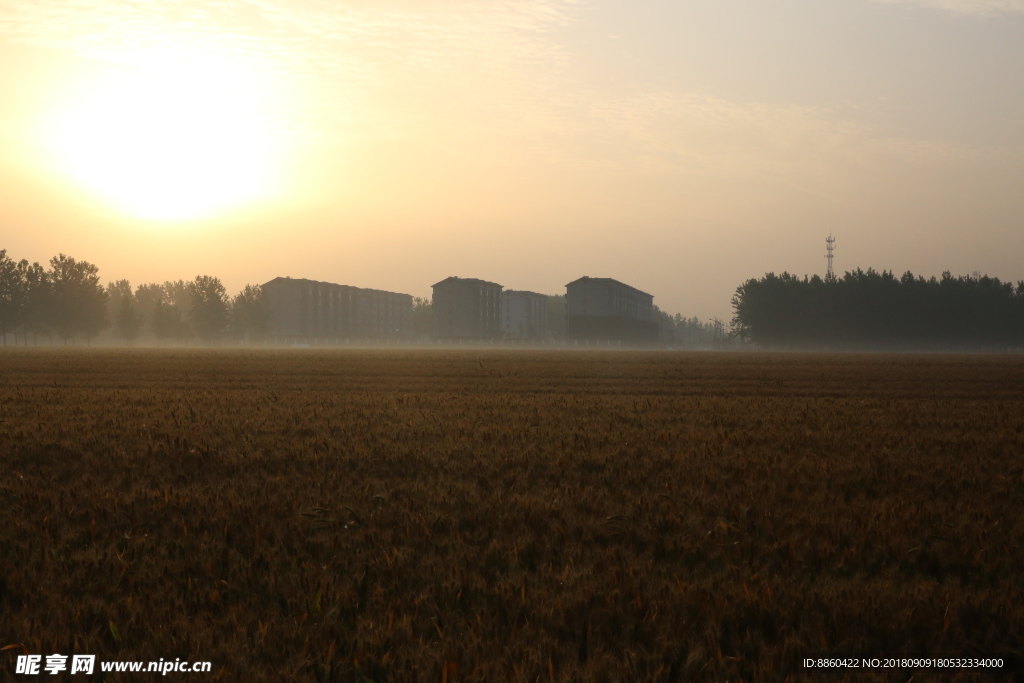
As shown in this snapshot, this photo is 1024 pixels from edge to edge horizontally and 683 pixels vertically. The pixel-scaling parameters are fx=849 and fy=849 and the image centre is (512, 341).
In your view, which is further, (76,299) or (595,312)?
(595,312)

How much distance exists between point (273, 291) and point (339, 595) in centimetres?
17034

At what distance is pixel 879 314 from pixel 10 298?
12961 cm

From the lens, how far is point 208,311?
144625 millimetres

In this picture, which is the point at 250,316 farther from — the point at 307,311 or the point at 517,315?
the point at 517,315

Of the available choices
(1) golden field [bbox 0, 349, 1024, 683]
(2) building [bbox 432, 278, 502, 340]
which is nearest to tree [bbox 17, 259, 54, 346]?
(2) building [bbox 432, 278, 502, 340]

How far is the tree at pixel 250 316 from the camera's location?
150125 mm

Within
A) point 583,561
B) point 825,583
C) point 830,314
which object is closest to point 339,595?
point 583,561

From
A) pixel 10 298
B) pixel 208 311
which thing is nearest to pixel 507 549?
pixel 10 298

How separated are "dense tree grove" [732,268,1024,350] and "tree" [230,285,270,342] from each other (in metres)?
83.8

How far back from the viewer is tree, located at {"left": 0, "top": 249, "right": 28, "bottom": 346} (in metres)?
117

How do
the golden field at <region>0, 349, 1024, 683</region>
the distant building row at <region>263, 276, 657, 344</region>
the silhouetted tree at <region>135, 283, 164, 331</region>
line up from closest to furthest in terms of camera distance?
1. the golden field at <region>0, 349, 1024, 683</region>
2. the distant building row at <region>263, 276, 657, 344</region>
3. the silhouetted tree at <region>135, 283, 164, 331</region>

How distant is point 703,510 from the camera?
883 centimetres

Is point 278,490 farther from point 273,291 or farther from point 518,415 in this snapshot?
point 273,291

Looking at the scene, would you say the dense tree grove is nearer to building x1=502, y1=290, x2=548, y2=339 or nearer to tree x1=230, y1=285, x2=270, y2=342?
building x1=502, y1=290, x2=548, y2=339
